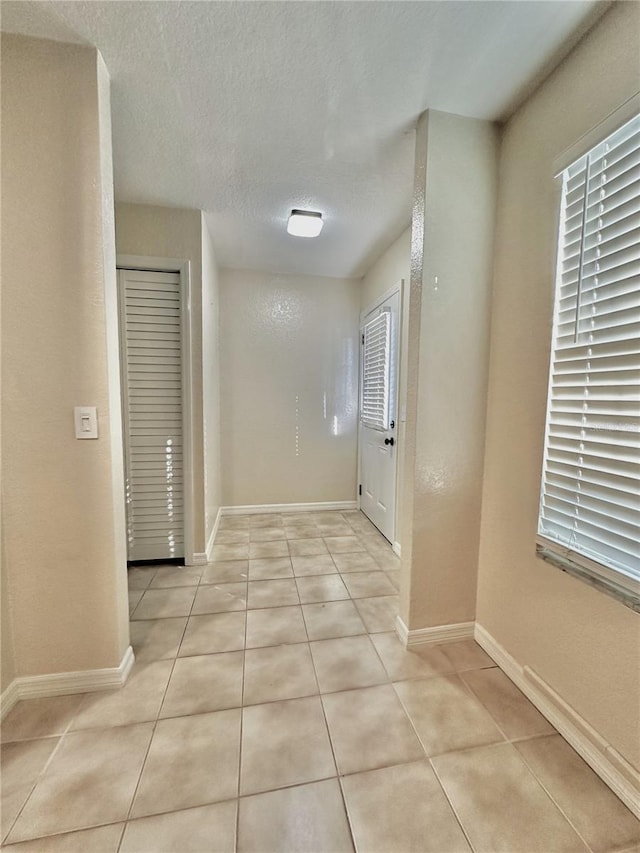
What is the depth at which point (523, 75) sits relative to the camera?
1.39m

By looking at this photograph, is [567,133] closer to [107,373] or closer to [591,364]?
[591,364]

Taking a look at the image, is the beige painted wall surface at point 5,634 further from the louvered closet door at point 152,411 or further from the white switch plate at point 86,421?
the louvered closet door at point 152,411

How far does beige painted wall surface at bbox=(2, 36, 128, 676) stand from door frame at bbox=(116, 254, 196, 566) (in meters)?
0.99

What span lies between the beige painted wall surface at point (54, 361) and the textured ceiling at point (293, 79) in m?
0.23

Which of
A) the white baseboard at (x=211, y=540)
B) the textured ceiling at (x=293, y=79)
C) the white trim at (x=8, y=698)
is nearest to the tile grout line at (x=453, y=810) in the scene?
the white trim at (x=8, y=698)

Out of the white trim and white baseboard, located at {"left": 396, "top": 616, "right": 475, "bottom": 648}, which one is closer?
the white trim

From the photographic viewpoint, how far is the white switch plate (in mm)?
1401

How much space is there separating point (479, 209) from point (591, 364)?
942mm

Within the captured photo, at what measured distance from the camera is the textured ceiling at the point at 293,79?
1191 millimetres

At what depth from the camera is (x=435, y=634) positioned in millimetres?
1796

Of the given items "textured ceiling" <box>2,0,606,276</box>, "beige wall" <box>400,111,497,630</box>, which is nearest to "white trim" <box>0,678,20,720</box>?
"beige wall" <box>400,111,497,630</box>

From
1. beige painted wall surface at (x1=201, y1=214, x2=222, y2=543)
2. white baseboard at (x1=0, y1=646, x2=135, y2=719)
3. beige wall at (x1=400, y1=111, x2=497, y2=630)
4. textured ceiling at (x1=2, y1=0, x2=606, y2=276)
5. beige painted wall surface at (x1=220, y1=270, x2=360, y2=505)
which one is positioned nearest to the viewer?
textured ceiling at (x1=2, y1=0, x2=606, y2=276)

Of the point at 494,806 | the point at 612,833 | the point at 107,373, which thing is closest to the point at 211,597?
the point at 107,373

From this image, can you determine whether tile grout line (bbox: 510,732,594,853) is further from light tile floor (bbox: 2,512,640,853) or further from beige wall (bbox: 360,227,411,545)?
beige wall (bbox: 360,227,411,545)
